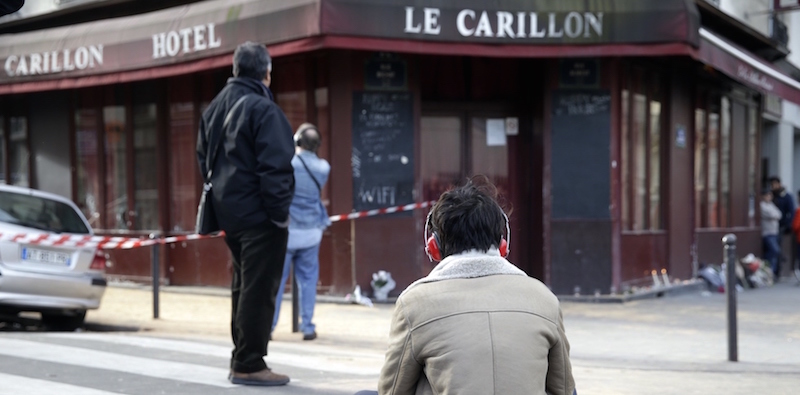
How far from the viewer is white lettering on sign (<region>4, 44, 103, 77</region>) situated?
1395cm

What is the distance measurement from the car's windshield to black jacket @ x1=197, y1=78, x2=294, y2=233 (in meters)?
4.53

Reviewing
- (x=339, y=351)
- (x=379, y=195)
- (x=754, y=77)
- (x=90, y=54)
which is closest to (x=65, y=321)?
(x=379, y=195)

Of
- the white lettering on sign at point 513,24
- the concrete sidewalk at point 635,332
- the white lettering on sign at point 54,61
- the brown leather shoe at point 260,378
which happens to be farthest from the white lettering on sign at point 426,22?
the brown leather shoe at point 260,378

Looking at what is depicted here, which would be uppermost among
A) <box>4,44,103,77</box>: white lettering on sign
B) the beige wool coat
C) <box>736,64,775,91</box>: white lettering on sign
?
<box>4,44,103,77</box>: white lettering on sign

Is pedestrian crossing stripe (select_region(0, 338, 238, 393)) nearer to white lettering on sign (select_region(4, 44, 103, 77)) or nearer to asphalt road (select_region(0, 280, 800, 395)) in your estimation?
asphalt road (select_region(0, 280, 800, 395))

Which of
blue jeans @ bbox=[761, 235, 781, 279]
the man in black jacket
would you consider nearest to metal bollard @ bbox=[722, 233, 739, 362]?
the man in black jacket

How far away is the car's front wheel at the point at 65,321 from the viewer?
1053 cm

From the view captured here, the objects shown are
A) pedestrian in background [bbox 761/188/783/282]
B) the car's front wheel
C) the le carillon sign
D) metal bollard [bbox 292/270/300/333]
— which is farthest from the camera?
pedestrian in background [bbox 761/188/783/282]

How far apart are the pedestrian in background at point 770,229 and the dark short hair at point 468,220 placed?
17240mm

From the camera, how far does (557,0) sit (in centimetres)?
1188

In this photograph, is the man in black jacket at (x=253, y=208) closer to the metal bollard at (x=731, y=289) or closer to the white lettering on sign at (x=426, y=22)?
the metal bollard at (x=731, y=289)

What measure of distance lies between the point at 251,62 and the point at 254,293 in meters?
1.41

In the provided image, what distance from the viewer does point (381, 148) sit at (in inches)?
479

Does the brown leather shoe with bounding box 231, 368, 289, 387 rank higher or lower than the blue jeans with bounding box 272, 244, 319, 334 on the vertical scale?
lower
